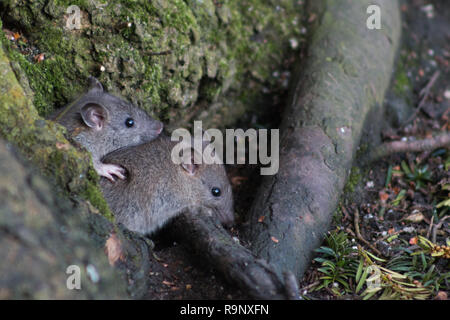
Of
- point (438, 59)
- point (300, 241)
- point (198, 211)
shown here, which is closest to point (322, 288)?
point (300, 241)

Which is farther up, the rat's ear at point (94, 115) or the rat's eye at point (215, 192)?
the rat's ear at point (94, 115)

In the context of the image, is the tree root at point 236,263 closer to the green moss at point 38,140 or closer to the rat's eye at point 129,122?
the green moss at point 38,140

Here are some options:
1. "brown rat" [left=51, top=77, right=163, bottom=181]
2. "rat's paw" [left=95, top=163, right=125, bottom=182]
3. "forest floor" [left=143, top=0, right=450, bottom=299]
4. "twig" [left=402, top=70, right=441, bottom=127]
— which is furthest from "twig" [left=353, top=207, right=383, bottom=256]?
"rat's paw" [left=95, top=163, right=125, bottom=182]

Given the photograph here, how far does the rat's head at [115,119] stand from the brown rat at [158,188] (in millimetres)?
154

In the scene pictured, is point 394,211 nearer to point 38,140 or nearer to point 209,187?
point 209,187

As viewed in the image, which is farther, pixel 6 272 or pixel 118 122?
pixel 118 122

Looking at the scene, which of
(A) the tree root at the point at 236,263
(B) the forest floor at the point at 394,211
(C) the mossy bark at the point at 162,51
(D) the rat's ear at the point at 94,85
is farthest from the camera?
(D) the rat's ear at the point at 94,85

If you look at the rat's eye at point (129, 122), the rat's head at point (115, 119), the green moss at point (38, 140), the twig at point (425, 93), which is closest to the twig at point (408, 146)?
the twig at point (425, 93)

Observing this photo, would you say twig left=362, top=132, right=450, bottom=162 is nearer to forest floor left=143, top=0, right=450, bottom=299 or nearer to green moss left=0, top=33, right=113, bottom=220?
forest floor left=143, top=0, right=450, bottom=299

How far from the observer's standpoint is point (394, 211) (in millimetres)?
5527

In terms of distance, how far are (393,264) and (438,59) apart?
5.26 metres

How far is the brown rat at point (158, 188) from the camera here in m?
Answer: 5.00

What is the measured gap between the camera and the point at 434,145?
603 centimetres

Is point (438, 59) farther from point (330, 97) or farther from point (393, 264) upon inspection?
point (393, 264)
